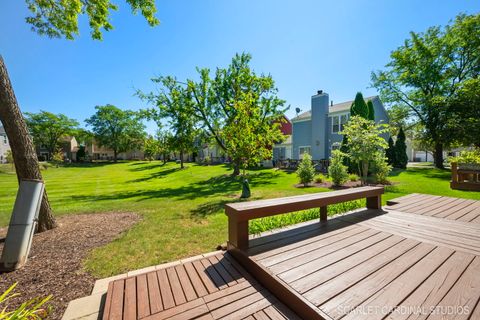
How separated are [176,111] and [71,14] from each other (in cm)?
1107

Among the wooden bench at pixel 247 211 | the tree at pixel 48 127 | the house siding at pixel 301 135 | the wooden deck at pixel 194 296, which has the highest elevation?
the tree at pixel 48 127

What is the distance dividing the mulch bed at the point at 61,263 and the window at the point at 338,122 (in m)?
20.3

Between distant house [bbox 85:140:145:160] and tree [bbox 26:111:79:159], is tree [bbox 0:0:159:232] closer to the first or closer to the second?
tree [bbox 26:111:79:159]

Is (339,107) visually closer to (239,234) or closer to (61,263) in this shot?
(239,234)

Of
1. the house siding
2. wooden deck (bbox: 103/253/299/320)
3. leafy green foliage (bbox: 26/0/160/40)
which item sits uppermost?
leafy green foliage (bbox: 26/0/160/40)

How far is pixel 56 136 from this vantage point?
50.8 metres

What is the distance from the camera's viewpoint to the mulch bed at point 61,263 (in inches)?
115

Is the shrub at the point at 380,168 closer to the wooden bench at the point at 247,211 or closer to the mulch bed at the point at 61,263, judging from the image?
the wooden bench at the point at 247,211

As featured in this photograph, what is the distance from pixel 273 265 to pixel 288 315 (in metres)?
0.63

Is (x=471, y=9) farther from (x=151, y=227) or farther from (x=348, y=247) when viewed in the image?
(x=151, y=227)

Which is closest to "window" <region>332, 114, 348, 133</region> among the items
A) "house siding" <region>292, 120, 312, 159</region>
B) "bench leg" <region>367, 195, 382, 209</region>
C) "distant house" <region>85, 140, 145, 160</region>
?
"house siding" <region>292, 120, 312, 159</region>

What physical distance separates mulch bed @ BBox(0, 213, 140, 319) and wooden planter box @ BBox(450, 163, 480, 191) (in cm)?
1308

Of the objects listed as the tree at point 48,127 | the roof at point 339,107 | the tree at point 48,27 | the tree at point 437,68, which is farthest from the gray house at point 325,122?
the tree at point 48,127

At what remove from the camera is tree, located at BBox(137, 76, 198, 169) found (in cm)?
1716
